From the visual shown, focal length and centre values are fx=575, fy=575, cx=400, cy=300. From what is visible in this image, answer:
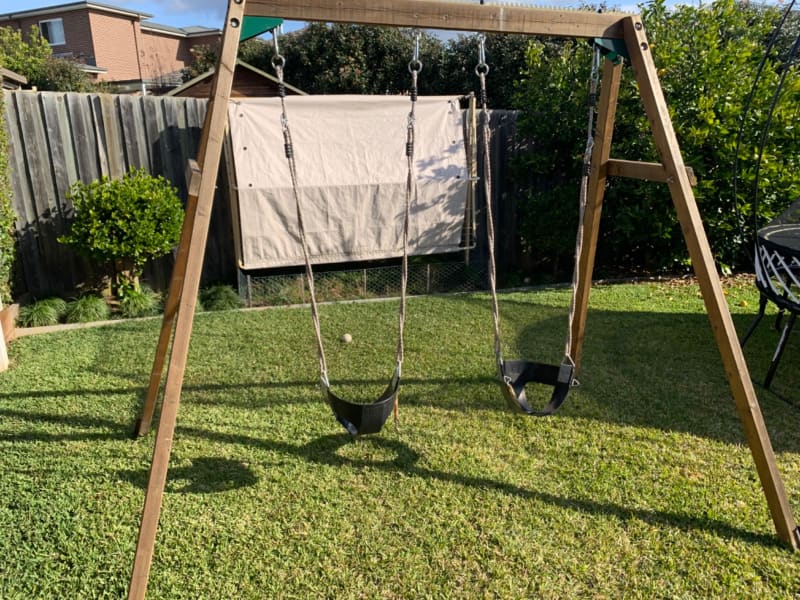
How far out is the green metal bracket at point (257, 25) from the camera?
206 cm

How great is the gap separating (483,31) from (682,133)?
427 centimetres

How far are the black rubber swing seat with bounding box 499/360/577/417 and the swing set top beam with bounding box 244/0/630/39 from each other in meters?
1.43

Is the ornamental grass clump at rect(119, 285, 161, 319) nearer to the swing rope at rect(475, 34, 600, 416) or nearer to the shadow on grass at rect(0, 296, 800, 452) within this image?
the shadow on grass at rect(0, 296, 800, 452)

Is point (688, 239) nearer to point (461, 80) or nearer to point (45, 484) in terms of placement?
point (45, 484)

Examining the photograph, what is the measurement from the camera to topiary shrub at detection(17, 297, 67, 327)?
4941mm

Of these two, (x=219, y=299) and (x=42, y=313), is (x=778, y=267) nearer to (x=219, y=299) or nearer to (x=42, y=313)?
(x=219, y=299)

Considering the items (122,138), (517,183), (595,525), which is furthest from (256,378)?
(517,183)

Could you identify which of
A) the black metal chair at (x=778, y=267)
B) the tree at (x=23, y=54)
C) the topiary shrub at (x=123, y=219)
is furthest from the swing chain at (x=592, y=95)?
the tree at (x=23, y=54)

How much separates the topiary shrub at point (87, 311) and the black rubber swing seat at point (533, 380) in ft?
13.4

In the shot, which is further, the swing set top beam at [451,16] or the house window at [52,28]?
the house window at [52,28]

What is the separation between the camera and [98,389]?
3574mm

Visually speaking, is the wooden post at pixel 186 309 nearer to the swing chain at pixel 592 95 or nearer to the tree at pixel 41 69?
the swing chain at pixel 592 95

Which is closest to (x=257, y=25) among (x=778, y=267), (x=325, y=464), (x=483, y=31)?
(x=483, y=31)

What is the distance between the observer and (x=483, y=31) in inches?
90.2
